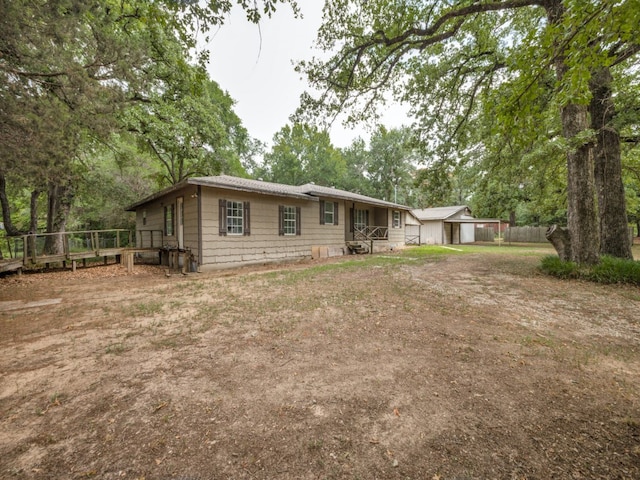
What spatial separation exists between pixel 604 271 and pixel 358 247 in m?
10.1

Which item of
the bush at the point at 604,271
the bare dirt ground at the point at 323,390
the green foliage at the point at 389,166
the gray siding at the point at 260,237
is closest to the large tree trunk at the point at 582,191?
the bush at the point at 604,271

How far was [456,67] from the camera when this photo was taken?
870 cm

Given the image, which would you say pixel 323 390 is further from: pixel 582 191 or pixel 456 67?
pixel 456 67

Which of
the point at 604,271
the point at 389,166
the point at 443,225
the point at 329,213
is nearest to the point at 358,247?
the point at 329,213

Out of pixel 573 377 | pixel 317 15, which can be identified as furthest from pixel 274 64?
pixel 573 377

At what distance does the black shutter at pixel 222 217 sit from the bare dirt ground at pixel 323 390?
182 inches

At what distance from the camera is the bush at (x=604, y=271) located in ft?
21.6

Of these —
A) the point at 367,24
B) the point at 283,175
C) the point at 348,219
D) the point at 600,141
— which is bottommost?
the point at 348,219

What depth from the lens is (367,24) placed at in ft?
22.2

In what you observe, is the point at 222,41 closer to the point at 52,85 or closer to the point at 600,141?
the point at 52,85

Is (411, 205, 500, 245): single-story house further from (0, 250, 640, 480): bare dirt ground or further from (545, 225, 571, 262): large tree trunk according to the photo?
(0, 250, 640, 480): bare dirt ground

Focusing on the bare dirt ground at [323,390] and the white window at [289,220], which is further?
the white window at [289,220]

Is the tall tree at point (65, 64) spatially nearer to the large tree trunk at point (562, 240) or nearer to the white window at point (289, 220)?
the white window at point (289, 220)

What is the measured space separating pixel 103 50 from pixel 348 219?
12.7m
